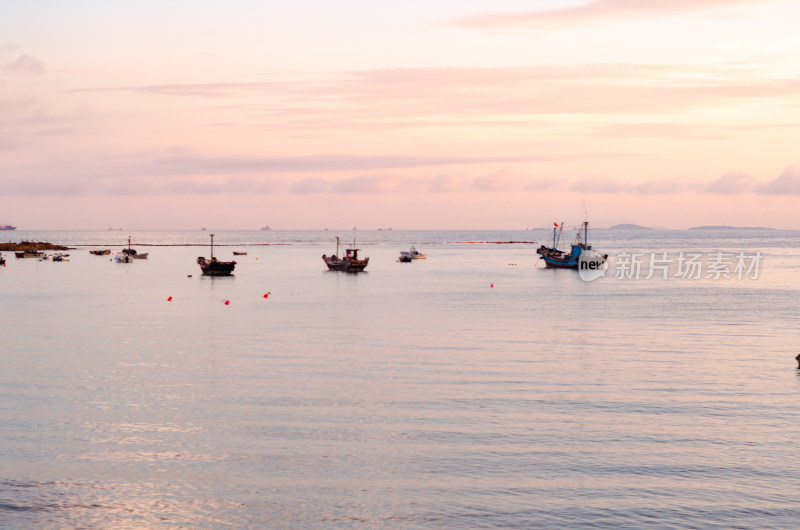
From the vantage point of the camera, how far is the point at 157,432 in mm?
29734

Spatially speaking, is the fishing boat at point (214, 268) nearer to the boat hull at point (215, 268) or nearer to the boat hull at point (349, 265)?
the boat hull at point (215, 268)

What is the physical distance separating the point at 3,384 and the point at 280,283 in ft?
257

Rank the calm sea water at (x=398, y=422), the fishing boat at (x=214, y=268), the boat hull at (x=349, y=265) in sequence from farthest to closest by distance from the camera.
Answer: the boat hull at (x=349, y=265)
the fishing boat at (x=214, y=268)
the calm sea water at (x=398, y=422)

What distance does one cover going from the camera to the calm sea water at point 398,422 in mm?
21859

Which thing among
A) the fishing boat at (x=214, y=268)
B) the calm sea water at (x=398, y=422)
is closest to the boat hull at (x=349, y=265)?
the fishing boat at (x=214, y=268)

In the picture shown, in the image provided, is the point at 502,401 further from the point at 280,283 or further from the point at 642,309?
the point at 280,283

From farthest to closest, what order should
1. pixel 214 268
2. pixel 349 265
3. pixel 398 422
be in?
1. pixel 349 265
2. pixel 214 268
3. pixel 398 422

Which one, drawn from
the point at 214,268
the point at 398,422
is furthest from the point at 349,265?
the point at 398,422

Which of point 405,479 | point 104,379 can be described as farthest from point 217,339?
point 405,479

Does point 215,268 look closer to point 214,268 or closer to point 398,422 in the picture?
point 214,268

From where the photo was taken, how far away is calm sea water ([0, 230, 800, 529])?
21.9 meters

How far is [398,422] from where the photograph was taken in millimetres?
31109

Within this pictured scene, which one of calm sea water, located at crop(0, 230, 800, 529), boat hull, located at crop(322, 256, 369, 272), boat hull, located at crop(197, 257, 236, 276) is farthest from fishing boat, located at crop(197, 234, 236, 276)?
calm sea water, located at crop(0, 230, 800, 529)

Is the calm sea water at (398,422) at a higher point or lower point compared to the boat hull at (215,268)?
lower
